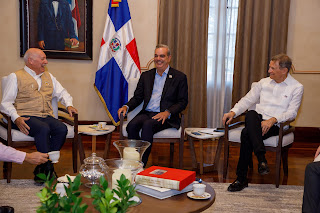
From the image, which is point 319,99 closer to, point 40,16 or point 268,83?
point 268,83

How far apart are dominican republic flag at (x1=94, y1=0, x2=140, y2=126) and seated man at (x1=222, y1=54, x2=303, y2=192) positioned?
1.97m

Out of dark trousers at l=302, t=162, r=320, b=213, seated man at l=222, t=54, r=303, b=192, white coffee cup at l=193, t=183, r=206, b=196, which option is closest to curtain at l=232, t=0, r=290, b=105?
seated man at l=222, t=54, r=303, b=192

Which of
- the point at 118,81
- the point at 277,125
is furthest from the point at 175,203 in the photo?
the point at 118,81

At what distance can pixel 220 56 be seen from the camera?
18.5 ft

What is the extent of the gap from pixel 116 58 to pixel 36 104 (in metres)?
1.80

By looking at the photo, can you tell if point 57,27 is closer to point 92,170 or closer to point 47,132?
point 47,132

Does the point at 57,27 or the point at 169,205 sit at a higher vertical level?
the point at 57,27

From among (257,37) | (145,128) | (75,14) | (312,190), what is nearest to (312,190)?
(312,190)

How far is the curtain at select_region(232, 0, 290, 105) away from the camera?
17.6ft

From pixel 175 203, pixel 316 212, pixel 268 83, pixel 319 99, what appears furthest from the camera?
pixel 319 99

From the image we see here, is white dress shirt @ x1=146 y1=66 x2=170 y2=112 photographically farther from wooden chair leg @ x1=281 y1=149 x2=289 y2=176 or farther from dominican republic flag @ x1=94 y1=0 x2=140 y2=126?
wooden chair leg @ x1=281 y1=149 x2=289 y2=176

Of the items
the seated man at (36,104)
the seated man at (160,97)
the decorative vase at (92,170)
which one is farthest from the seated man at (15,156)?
the seated man at (160,97)

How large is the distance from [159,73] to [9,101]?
1.62m

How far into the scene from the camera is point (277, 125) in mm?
3697
